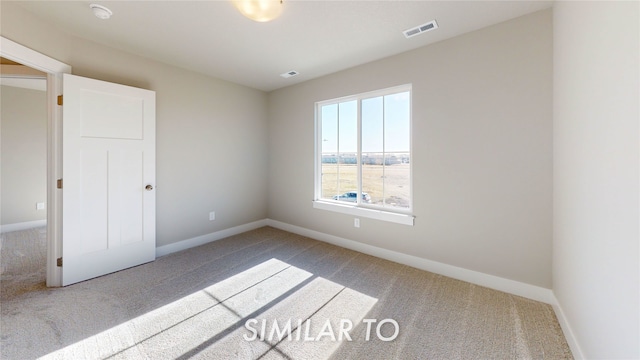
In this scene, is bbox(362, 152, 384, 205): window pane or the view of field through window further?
bbox(362, 152, 384, 205): window pane

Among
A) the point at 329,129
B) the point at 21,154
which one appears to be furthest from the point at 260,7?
the point at 21,154

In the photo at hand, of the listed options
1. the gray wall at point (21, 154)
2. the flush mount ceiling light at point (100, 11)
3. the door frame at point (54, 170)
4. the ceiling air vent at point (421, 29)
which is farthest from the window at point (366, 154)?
the gray wall at point (21, 154)

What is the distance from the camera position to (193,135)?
354 cm

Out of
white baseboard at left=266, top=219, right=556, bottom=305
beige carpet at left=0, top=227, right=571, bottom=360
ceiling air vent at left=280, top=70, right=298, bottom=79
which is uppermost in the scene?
ceiling air vent at left=280, top=70, right=298, bottom=79

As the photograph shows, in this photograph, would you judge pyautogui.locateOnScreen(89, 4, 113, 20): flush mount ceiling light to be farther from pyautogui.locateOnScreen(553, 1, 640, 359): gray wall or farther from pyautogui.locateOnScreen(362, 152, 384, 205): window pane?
pyautogui.locateOnScreen(553, 1, 640, 359): gray wall

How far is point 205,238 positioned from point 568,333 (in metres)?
4.09

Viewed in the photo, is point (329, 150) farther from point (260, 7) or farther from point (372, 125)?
point (260, 7)

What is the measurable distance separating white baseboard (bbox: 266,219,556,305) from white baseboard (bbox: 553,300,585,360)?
0.44 ft

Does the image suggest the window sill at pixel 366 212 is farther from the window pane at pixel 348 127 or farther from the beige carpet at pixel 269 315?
the window pane at pixel 348 127

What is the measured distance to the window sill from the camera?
2.93m

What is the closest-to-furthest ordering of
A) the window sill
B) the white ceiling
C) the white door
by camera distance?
the white ceiling < the white door < the window sill

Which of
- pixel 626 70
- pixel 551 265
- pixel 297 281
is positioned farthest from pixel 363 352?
pixel 626 70

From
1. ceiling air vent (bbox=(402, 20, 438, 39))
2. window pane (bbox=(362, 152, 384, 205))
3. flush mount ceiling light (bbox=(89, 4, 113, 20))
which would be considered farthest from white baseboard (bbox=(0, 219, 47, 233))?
ceiling air vent (bbox=(402, 20, 438, 39))

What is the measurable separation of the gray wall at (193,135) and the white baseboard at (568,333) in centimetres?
408
